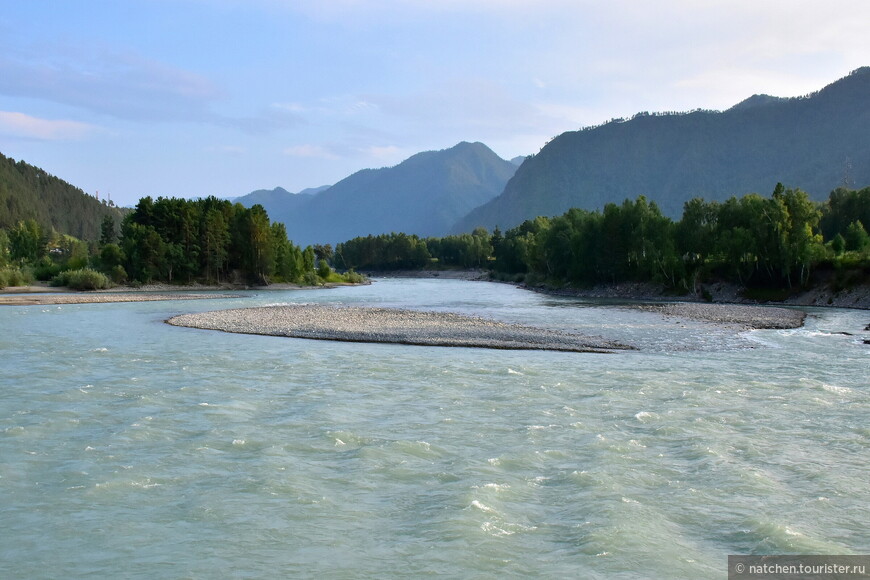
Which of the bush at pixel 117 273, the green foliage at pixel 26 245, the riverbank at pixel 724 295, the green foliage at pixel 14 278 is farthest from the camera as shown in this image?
the green foliage at pixel 26 245

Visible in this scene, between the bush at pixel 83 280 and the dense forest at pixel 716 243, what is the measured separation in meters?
85.2

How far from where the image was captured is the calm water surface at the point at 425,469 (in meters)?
11.2

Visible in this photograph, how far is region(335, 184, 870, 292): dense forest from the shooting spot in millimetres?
83312

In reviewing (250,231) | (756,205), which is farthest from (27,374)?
(250,231)

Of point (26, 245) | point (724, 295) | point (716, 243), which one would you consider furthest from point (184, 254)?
point (724, 295)

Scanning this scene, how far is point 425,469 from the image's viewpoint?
1552 cm

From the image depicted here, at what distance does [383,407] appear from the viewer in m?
22.2

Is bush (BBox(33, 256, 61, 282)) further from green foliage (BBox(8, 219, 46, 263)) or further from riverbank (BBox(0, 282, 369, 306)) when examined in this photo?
green foliage (BBox(8, 219, 46, 263))

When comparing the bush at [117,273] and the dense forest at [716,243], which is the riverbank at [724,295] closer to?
the dense forest at [716,243]

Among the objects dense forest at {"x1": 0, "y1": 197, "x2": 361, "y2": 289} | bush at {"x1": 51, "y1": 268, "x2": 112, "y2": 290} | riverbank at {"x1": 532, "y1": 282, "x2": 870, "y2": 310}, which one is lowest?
riverbank at {"x1": 532, "y1": 282, "x2": 870, "y2": 310}

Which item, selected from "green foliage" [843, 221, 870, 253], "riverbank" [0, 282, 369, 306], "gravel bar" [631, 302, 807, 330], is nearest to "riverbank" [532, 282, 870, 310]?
"gravel bar" [631, 302, 807, 330]

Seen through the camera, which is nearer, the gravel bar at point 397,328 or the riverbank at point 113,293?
the gravel bar at point 397,328

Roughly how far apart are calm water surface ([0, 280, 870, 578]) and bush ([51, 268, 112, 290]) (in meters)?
82.7

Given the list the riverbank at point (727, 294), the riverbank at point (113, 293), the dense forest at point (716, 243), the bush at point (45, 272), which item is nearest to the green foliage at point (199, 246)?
the riverbank at point (113, 293)
